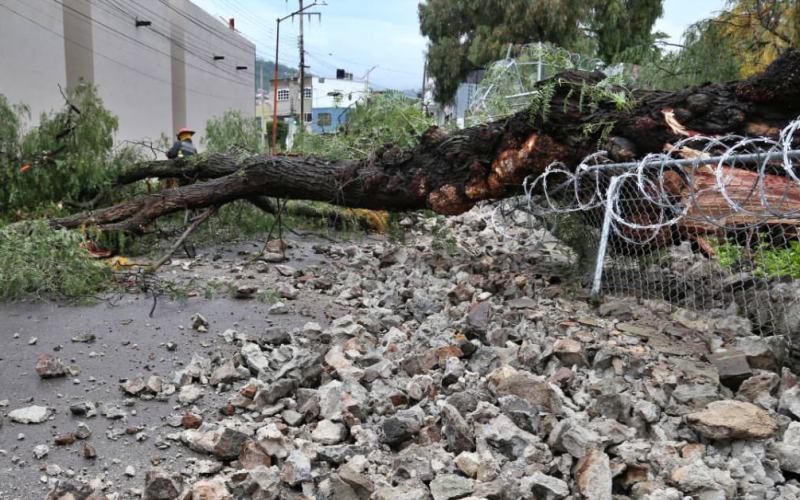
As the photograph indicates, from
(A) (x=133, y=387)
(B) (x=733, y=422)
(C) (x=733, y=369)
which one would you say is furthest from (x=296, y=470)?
(C) (x=733, y=369)

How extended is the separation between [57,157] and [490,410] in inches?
217

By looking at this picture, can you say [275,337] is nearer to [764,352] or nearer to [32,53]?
[764,352]

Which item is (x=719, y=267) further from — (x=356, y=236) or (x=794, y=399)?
(x=356, y=236)

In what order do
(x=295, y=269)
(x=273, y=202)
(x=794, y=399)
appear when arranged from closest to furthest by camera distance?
(x=794, y=399)
(x=295, y=269)
(x=273, y=202)

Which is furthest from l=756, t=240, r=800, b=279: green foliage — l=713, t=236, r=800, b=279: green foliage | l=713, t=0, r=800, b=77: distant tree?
l=713, t=0, r=800, b=77: distant tree

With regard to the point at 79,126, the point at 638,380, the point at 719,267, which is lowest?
the point at 638,380

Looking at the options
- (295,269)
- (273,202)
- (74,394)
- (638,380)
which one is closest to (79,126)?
(273,202)

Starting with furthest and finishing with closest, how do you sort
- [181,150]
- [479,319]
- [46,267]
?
[181,150]
[46,267]
[479,319]

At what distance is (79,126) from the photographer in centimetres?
617

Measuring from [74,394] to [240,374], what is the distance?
70 centimetres

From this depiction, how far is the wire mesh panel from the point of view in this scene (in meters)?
3.29

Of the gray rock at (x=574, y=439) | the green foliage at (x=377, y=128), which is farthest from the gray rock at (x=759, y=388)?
the green foliage at (x=377, y=128)

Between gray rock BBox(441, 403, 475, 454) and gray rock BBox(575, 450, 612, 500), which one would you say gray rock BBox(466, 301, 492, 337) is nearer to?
gray rock BBox(441, 403, 475, 454)

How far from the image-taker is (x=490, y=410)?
2281mm
